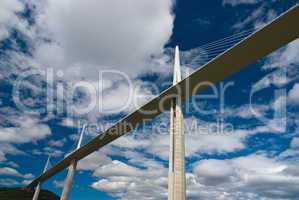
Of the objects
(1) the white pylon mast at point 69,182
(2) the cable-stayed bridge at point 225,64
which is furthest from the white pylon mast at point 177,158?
(1) the white pylon mast at point 69,182

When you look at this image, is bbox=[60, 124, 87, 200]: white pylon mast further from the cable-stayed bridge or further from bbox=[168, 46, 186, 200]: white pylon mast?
bbox=[168, 46, 186, 200]: white pylon mast

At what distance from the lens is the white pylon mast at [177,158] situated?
71.4 feet

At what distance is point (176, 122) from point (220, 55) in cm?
739

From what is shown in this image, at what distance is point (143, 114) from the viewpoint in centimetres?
3431

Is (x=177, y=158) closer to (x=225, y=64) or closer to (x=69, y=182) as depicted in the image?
(x=225, y=64)

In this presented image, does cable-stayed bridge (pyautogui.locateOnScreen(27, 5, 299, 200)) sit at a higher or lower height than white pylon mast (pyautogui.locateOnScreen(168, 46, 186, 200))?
higher

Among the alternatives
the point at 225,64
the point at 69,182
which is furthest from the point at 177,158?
the point at 69,182

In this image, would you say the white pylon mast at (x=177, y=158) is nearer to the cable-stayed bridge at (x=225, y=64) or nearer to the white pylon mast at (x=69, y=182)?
the cable-stayed bridge at (x=225, y=64)

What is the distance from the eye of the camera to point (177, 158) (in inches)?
907

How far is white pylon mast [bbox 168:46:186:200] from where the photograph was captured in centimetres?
2177

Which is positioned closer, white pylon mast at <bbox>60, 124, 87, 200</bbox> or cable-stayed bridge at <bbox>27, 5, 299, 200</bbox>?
cable-stayed bridge at <bbox>27, 5, 299, 200</bbox>

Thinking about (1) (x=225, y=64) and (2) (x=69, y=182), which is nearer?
(1) (x=225, y=64)

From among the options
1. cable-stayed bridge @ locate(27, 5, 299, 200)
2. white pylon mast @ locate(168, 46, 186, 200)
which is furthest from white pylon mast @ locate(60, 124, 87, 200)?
white pylon mast @ locate(168, 46, 186, 200)

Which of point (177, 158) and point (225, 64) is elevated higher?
point (225, 64)
